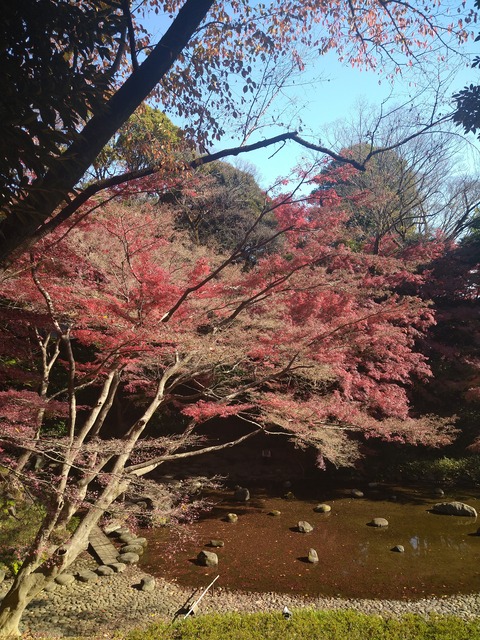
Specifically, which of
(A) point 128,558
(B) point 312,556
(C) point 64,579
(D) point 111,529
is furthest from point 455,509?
(C) point 64,579

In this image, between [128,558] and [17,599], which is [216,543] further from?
[17,599]

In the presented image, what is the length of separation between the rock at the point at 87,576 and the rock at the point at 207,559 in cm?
149

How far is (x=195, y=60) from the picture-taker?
3.60 m

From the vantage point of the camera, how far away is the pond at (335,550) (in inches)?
234

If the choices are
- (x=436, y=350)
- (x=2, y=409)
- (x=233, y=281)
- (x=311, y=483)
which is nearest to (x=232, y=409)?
(x=233, y=281)

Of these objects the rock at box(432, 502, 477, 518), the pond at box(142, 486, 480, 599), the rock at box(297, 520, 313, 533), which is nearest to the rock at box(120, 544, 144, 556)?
the pond at box(142, 486, 480, 599)

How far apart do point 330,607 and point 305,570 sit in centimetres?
108

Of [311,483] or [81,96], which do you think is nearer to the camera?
[81,96]

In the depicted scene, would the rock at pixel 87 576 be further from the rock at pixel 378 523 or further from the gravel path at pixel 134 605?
the rock at pixel 378 523

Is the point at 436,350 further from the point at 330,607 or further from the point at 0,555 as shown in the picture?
the point at 0,555

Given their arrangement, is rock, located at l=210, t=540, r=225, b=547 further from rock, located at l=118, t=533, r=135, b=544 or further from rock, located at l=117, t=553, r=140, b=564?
rock, located at l=118, t=533, r=135, b=544

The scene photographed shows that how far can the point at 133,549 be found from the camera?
684cm

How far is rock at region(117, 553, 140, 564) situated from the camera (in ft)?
21.3

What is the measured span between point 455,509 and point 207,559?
5083 millimetres
